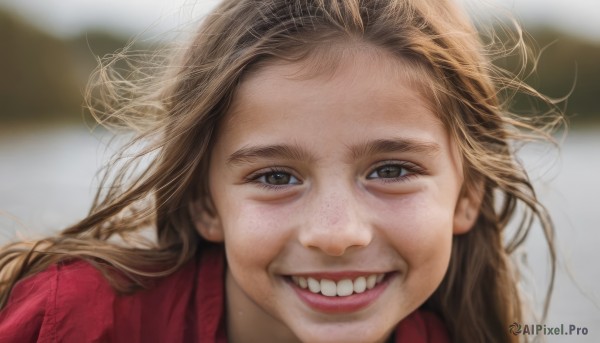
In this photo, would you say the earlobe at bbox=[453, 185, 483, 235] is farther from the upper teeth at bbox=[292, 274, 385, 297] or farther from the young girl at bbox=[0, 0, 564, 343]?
the upper teeth at bbox=[292, 274, 385, 297]

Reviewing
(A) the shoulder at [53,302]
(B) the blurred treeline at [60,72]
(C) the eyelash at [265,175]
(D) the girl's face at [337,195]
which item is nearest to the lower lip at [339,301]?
(D) the girl's face at [337,195]

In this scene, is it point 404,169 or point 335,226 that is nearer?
point 335,226

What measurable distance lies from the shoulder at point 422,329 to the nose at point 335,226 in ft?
1.59

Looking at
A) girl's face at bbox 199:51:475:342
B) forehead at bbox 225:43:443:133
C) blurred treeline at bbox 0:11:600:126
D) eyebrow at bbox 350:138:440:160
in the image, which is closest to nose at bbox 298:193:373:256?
girl's face at bbox 199:51:475:342

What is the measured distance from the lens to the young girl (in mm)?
1825

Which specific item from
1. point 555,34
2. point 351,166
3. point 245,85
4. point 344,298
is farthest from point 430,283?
point 555,34

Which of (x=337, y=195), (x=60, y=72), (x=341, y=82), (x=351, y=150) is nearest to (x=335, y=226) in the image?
(x=337, y=195)

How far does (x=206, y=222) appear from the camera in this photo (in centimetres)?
215

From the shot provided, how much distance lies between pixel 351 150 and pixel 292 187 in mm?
165

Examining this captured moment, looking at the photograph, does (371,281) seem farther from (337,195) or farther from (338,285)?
(337,195)

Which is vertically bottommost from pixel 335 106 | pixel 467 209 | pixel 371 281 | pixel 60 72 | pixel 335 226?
pixel 371 281

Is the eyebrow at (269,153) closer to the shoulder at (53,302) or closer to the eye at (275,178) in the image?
the eye at (275,178)

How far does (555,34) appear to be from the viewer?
44.3 feet

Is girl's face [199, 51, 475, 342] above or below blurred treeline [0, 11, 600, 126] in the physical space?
below
